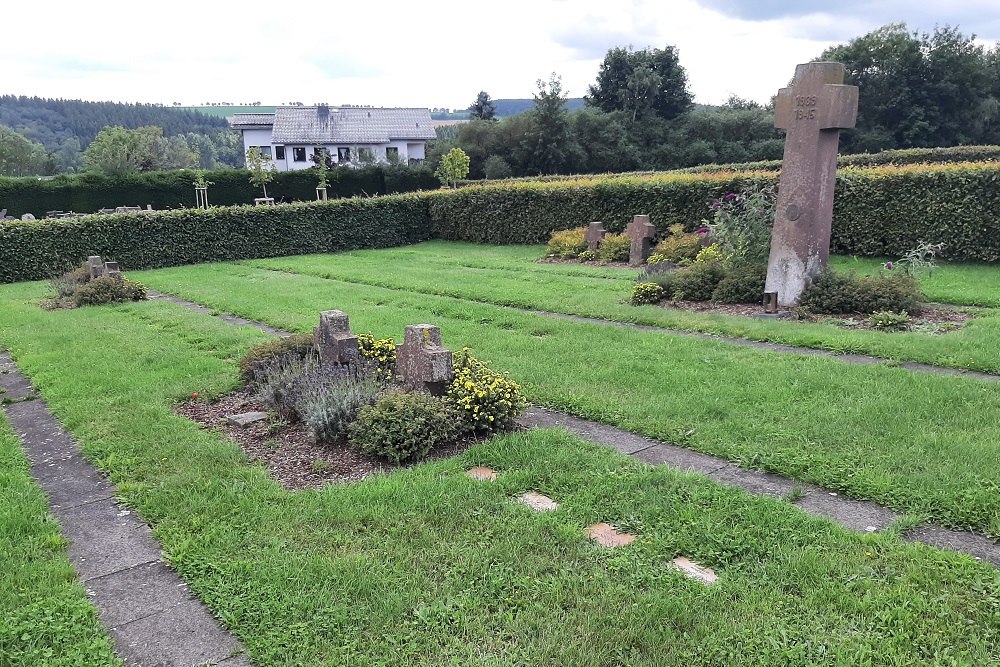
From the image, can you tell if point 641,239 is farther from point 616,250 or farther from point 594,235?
point 594,235

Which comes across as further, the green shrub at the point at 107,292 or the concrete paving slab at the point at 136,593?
the green shrub at the point at 107,292

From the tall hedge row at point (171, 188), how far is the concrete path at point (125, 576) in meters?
28.9

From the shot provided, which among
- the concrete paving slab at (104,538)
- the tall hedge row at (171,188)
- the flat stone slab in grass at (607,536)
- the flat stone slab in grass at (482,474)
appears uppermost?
the tall hedge row at (171,188)

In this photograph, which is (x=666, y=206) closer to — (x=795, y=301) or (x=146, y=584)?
(x=795, y=301)

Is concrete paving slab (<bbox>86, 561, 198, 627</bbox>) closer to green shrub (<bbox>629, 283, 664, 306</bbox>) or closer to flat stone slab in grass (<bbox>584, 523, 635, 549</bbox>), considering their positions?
flat stone slab in grass (<bbox>584, 523, 635, 549</bbox>)

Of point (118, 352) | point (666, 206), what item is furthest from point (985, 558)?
point (666, 206)

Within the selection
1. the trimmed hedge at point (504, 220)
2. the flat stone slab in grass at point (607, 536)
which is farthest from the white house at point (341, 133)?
the flat stone slab in grass at point (607, 536)

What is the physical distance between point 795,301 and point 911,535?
5.80 meters

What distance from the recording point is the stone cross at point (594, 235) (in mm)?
16281

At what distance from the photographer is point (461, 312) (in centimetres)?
946

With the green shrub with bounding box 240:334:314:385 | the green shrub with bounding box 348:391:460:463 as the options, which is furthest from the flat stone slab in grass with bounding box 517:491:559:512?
the green shrub with bounding box 240:334:314:385

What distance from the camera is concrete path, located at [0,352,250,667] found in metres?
2.67

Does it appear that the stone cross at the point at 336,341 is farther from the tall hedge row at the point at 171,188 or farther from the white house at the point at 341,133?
the white house at the point at 341,133

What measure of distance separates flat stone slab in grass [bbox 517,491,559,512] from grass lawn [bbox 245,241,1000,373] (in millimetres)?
4154
